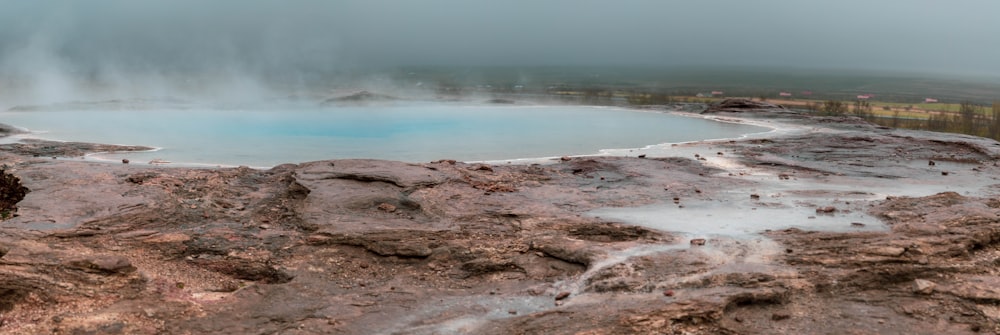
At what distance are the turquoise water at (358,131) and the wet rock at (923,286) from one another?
1097cm

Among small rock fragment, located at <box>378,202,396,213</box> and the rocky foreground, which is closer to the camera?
the rocky foreground

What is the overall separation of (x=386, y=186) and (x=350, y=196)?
2.90ft

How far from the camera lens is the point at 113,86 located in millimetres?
50125

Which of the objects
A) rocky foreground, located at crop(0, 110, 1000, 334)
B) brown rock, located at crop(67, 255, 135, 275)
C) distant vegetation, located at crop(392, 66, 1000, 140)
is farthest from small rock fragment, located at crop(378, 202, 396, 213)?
distant vegetation, located at crop(392, 66, 1000, 140)

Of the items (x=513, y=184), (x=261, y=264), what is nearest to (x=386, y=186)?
(x=513, y=184)

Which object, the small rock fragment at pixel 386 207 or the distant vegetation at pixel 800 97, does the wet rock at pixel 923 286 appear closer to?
the small rock fragment at pixel 386 207

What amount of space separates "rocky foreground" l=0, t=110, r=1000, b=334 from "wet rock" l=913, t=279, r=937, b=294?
0.02 meters

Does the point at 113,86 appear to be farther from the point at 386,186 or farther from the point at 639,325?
the point at 639,325

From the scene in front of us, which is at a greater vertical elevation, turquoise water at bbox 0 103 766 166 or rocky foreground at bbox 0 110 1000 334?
turquoise water at bbox 0 103 766 166

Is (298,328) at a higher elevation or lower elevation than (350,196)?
lower

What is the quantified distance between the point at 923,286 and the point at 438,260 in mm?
5266

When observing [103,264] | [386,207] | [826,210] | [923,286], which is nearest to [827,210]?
[826,210]

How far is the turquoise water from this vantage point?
18172 millimetres

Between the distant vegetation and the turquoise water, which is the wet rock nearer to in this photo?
the turquoise water
